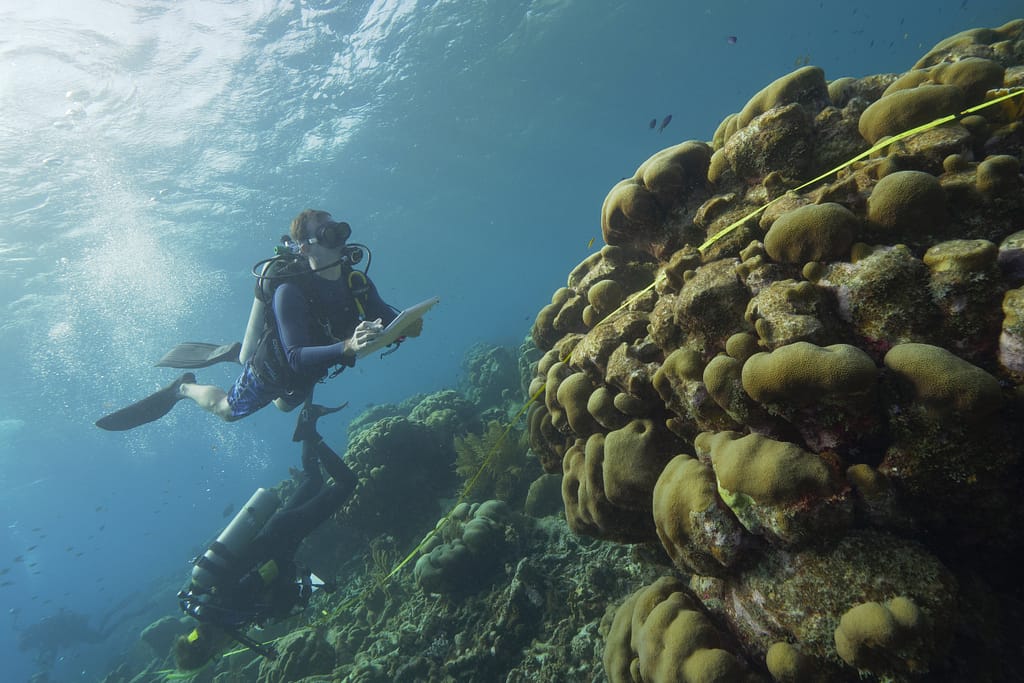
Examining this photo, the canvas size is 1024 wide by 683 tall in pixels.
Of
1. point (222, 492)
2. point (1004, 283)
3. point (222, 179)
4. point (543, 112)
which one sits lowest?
point (222, 492)

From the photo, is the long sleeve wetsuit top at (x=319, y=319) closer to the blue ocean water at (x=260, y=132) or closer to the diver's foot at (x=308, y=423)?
the diver's foot at (x=308, y=423)

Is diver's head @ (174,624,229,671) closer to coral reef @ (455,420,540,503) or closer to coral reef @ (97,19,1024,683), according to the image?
coral reef @ (455,420,540,503)

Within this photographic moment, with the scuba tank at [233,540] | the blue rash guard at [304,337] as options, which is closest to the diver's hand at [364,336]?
the blue rash guard at [304,337]

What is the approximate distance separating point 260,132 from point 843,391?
27651 mm

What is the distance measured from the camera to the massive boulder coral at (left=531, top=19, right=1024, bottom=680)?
5.54 ft

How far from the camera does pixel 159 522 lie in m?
89.4

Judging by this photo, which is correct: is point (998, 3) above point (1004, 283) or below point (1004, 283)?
below

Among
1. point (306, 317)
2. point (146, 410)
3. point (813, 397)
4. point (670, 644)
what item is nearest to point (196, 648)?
point (146, 410)

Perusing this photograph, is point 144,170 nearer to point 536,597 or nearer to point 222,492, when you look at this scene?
point 536,597

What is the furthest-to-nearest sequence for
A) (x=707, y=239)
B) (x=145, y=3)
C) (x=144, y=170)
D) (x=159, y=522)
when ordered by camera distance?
(x=159, y=522) < (x=144, y=170) < (x=145, y=3) < (x=707, y=239)

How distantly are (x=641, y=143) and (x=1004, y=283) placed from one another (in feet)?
172

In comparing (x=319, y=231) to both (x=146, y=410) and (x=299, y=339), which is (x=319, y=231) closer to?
(x=299, y=339)

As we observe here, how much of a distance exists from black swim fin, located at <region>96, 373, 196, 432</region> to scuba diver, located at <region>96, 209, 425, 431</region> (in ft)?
8.44

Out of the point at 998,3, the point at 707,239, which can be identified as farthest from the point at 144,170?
the point at 998,3
